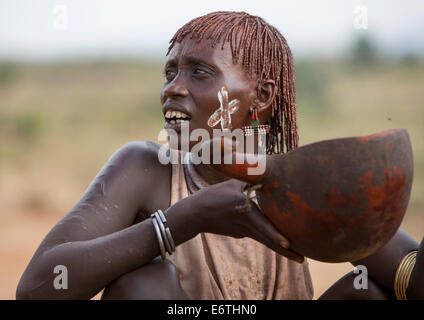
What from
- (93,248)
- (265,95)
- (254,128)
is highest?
(265,95)

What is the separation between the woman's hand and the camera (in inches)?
84.3

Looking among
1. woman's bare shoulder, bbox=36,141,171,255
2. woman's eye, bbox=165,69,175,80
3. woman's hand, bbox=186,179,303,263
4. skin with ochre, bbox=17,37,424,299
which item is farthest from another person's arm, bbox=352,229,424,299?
woman's eye, bbox=165,69,175,80

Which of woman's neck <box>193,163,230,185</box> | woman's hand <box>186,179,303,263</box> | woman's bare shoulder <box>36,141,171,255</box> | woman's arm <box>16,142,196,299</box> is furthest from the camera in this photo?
woman's neck <box>193,163,230,185</box>

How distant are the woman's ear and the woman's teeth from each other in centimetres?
34

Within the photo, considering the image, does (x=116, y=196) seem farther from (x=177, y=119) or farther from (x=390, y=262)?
(x=390, y=262)

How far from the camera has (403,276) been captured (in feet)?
8.52

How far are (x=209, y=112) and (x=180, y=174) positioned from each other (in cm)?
31

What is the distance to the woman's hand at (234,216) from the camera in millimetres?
2141

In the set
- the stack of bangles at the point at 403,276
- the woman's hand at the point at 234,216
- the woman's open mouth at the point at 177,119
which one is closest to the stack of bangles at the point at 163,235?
the woman's hand at the point at 234,216

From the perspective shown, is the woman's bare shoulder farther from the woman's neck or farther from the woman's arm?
the woman's neck

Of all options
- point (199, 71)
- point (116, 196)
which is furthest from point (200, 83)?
point (116, 196)

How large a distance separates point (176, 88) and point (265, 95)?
16.8 inches

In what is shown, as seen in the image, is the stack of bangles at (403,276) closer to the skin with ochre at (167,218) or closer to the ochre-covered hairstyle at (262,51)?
the skin with ochre at (167,218)

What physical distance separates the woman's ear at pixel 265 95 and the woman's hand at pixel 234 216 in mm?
656
